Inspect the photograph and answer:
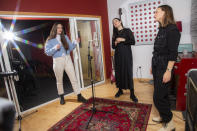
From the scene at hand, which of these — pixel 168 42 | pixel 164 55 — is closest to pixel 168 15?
pixel 168 42

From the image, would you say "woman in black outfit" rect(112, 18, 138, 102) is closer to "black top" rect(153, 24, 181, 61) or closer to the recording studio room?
the recording studio room

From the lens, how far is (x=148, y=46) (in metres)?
3.83

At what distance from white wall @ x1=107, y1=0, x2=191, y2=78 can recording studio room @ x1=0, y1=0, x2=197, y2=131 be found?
20 mm

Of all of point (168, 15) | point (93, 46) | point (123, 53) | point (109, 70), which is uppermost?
point (168, 15)

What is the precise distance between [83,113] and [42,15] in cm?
199

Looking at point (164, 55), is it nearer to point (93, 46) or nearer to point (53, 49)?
point (53, 49)

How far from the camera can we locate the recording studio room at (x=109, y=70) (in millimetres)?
1680

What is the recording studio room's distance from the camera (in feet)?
5.51

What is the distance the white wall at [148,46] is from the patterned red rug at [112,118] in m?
1.60

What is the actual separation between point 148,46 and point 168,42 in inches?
92.8

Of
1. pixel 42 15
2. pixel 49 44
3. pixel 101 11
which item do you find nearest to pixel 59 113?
pixel 49 44

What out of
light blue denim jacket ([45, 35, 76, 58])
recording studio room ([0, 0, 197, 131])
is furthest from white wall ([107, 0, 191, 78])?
light blue denim jacket ([45, 35, 76, 58])

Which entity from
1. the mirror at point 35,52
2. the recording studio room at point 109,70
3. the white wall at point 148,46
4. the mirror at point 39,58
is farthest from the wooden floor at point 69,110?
the mirror at point 35,52

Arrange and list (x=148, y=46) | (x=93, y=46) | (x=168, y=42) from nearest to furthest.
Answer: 1. (x=168, y=42)
2. (x=148, y=46)
3. (x=93, y=46)
